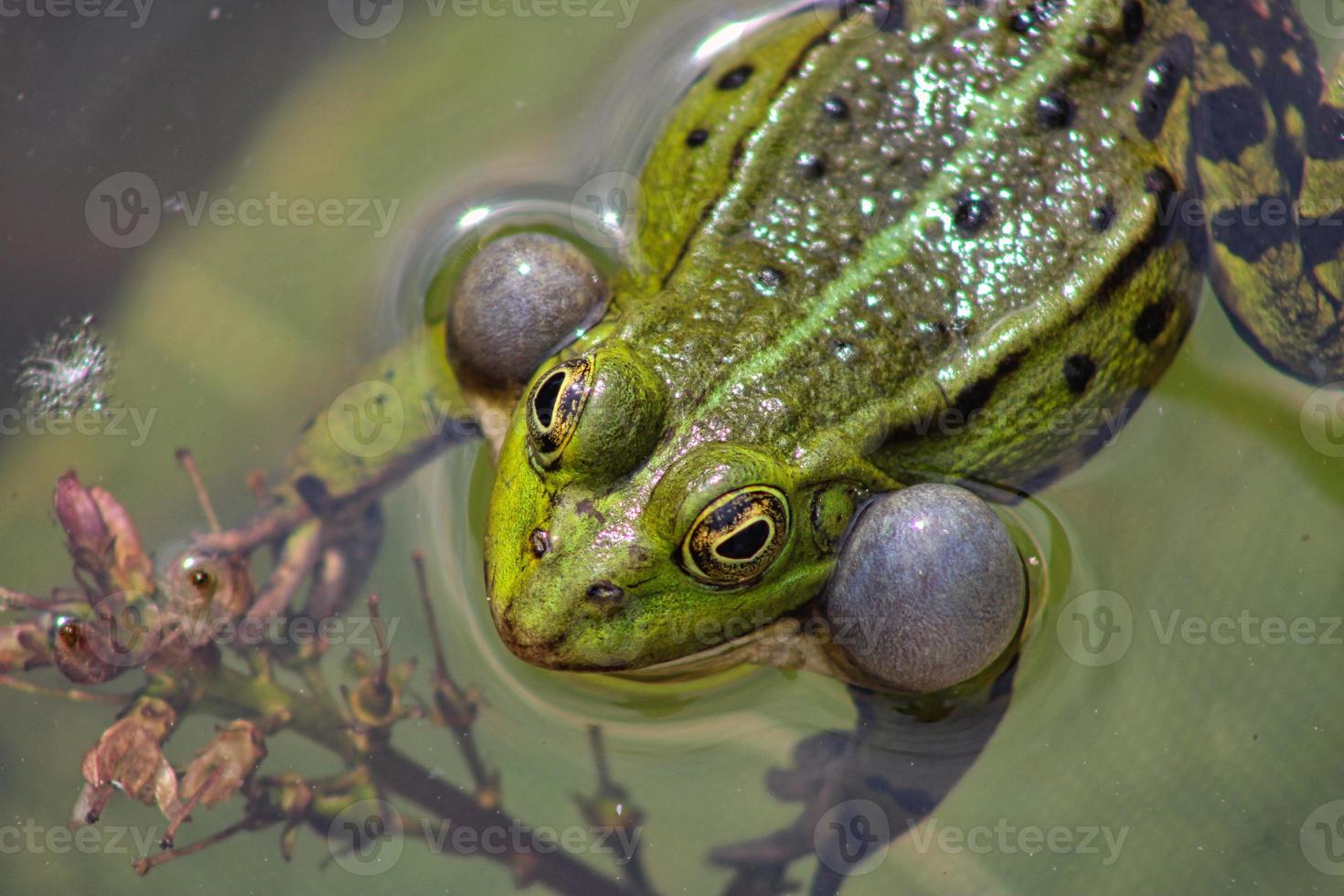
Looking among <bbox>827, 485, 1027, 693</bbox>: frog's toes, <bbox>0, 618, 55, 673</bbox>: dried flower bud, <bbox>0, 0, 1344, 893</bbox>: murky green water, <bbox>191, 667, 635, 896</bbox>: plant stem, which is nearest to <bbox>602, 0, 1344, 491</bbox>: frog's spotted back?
<bbox>827, 485, 1027, 693</bbox>: frog's toes

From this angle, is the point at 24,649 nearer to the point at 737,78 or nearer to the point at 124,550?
the point at 124,550

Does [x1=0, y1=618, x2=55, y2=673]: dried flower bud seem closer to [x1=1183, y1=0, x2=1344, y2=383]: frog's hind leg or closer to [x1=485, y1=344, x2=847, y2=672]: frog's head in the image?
[x1=485, y1=344, x2=847, y2=672]: frog's head

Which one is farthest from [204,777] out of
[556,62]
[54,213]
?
Answer: [556,62]

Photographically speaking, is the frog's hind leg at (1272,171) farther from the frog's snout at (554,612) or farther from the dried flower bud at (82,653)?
the dried flower bud at (82,653)

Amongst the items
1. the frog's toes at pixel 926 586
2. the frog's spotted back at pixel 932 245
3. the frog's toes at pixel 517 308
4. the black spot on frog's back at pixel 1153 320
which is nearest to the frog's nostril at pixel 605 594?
the frog's spotted back at pixel 932 245

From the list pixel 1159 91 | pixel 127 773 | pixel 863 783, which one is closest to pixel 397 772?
pixel 127 773

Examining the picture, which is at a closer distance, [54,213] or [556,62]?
[54,213]

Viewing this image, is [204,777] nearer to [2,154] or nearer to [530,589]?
[530,589]

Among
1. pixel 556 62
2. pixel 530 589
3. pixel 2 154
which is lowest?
pixel 530 589
